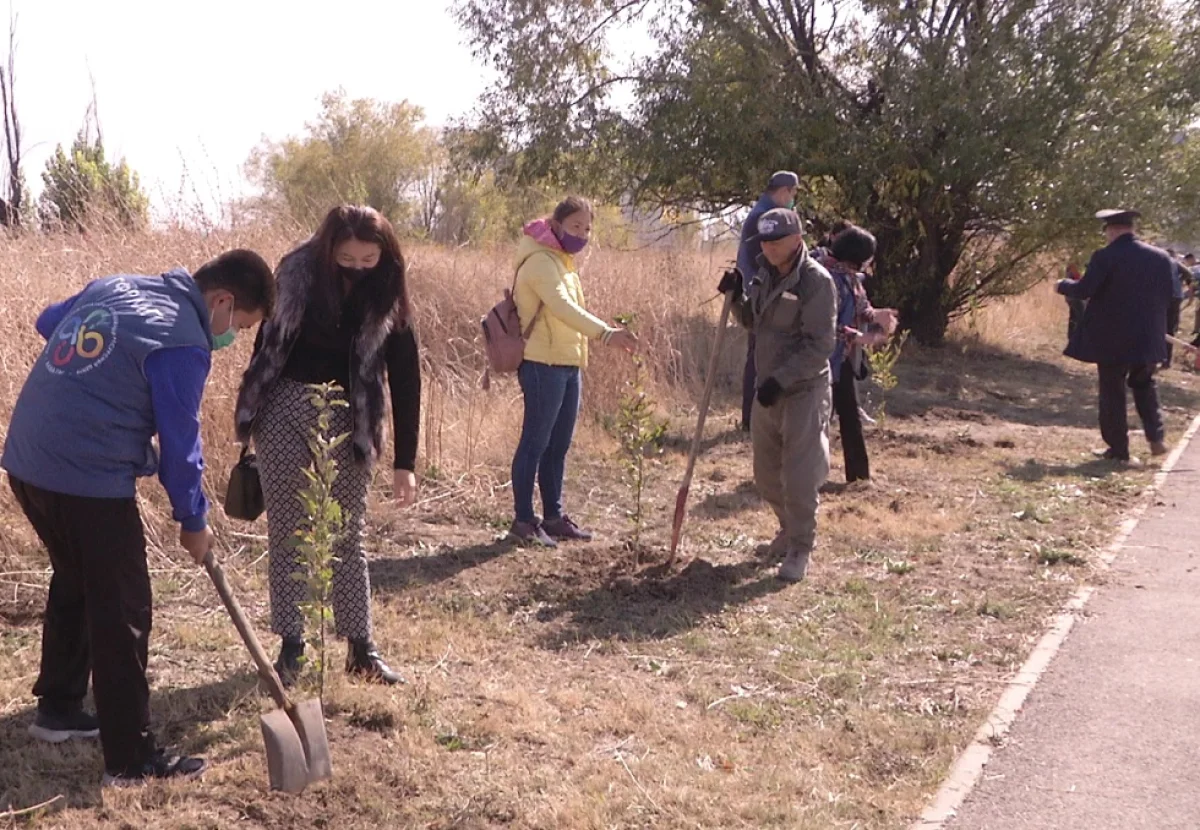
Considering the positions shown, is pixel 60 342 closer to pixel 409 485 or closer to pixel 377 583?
pixel 409 485

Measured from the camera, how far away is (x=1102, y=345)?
10.1 meters

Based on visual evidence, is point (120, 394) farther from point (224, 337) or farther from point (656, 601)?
point (656, 601)

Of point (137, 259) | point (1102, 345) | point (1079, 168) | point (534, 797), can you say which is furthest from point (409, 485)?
point (1079, 168)

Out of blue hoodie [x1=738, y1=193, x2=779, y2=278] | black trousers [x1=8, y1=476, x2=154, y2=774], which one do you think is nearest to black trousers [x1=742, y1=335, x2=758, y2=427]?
blue hoodie [x1=738, y1=193, x2=779, y2=278]

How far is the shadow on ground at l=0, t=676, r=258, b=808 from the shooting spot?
386cm

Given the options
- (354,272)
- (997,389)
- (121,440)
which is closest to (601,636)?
(354,272)

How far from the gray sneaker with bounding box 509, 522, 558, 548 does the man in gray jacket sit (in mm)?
1256

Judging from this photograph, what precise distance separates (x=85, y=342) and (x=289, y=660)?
169 centimetres

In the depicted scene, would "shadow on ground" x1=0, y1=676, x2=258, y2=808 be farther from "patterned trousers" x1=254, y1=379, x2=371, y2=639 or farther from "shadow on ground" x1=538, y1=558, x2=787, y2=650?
"shadow on ground" x1=538, y1=558, x2=787, y2=650

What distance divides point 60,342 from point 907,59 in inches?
520

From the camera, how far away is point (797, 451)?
6.49m

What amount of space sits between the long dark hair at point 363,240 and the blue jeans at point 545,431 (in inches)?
85.8

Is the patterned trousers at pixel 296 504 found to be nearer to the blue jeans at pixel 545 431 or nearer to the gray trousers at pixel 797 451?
the blue jeans at pixel 545 431

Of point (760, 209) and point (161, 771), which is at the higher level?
point (760, 209)
